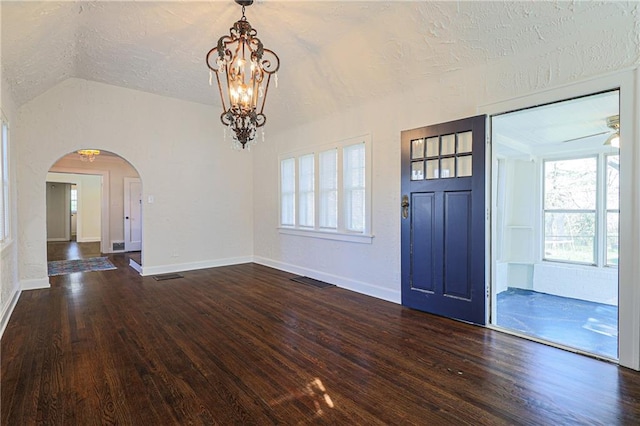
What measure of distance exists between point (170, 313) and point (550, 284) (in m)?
5.99

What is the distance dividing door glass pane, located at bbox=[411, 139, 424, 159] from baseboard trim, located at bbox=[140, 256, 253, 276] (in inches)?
176

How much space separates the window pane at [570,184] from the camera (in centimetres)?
540

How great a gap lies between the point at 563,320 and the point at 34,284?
284 inches

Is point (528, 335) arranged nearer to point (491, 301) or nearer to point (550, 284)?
point (491, 301)

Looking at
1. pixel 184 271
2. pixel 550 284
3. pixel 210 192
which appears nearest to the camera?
pixel 550 284

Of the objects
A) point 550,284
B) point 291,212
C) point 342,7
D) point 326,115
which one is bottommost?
point 550,284

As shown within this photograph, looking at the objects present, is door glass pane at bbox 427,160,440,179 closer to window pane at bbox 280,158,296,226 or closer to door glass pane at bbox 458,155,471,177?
door glass pane at bbox 458,155,471,177

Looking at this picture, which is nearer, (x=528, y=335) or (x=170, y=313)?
(x=528, y=335)

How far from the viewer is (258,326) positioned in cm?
336

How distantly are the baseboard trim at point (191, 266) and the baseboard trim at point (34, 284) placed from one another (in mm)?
1308

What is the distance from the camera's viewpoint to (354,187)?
484 centimetres

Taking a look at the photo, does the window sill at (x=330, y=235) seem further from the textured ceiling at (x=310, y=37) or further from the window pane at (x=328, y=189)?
the textured ceiling at (x=310, y=37)

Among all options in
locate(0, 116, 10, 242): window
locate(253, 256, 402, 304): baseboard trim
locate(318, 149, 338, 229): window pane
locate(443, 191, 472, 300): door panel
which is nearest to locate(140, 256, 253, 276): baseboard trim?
locate(253, 256, 402, 304): baseboard trim

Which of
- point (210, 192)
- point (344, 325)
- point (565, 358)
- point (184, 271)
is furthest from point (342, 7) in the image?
point (184, 271)
